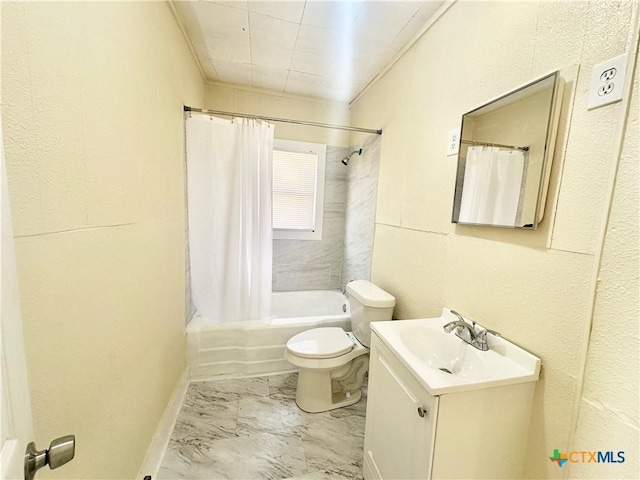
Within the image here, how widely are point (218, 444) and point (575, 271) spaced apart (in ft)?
6.09

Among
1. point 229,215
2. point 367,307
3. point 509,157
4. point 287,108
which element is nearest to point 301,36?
point 287,108

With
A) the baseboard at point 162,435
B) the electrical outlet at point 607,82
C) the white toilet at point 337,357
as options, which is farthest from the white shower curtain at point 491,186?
the baseboard at point 162,435

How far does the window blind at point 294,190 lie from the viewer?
2691mm

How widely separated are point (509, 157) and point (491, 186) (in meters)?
0.13

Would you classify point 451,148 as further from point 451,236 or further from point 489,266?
point 489,266

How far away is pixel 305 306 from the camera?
280 centimetres

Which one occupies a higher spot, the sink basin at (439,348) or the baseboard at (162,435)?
the sink basin at (439,348)

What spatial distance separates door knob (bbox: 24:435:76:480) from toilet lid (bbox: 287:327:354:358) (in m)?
1.28

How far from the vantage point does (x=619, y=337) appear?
27.8 inches

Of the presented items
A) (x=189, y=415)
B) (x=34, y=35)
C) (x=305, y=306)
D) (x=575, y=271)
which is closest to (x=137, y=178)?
(x=34, y=35)

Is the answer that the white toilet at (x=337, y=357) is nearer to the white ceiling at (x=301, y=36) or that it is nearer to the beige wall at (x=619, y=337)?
the beige wall at (x=619, y=337)

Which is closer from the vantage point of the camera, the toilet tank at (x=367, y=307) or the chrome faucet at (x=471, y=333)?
the chrome faucet at (x=471, y=333)

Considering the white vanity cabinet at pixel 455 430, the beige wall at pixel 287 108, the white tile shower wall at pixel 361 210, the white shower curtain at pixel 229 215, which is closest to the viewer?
the white vanity cabinet at pixel 455 430

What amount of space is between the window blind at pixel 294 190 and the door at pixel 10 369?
234cm
